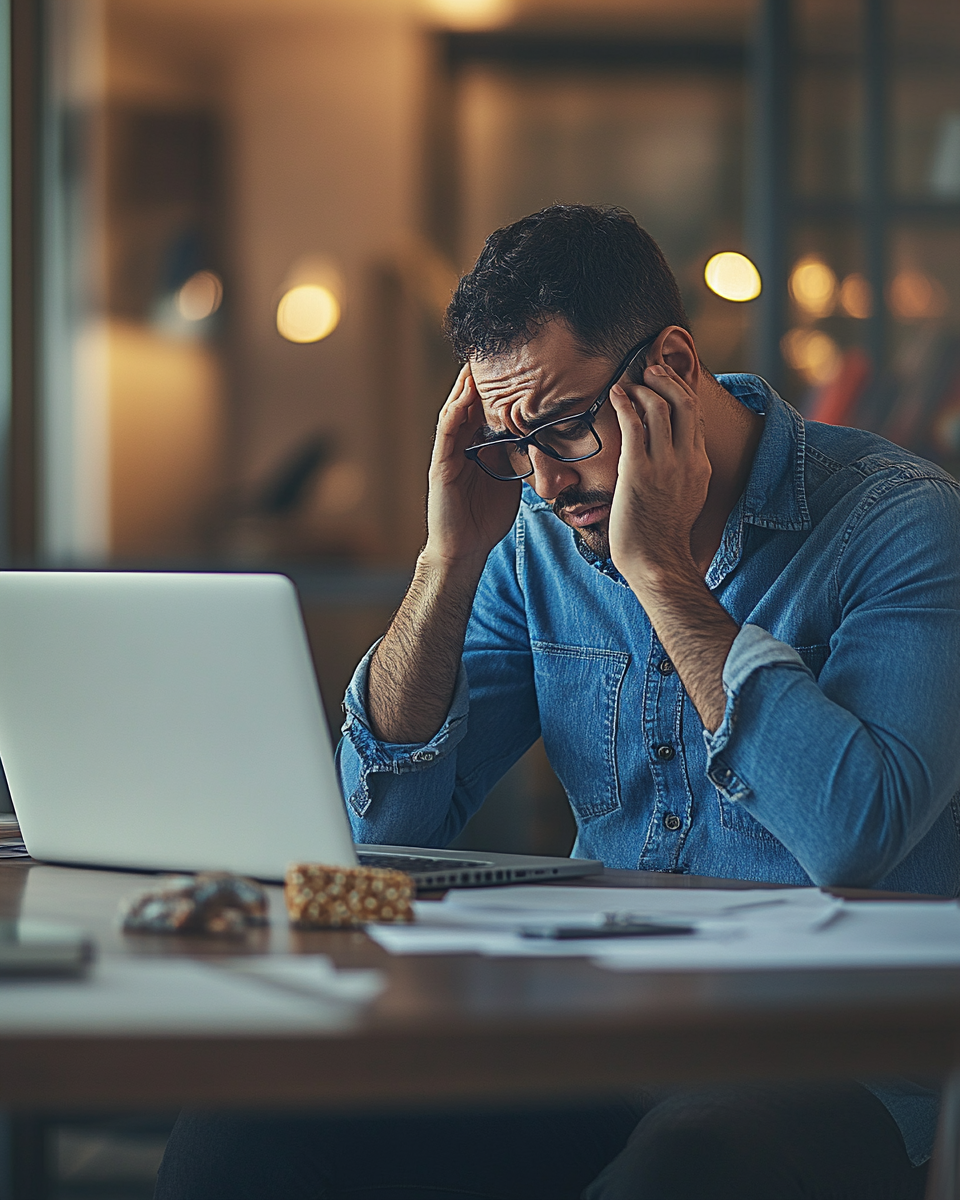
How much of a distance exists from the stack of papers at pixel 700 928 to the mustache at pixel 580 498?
46cm

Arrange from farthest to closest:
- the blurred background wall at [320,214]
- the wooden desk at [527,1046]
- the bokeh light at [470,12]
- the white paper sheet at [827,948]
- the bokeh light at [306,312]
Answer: the bokeh light at [470,12] → the bokeh light at [306,312] → the blurred background wall at [320,214] → the white paper sheet at [827,948] → the wooden desk at [527,1046]

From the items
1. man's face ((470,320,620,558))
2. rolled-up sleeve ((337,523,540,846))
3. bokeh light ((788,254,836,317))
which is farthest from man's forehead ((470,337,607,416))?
bokeh light ((788,254,836,317))

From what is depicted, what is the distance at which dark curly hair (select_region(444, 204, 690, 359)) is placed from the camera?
1.34 m

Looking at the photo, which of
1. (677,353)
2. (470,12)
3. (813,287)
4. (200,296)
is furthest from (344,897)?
(470,12)

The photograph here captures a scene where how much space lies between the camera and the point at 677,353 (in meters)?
1.38

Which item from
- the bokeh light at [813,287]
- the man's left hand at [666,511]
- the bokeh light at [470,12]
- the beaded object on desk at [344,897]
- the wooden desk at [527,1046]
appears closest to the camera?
the wooden desk at [527,1046]

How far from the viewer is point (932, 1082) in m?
1.00

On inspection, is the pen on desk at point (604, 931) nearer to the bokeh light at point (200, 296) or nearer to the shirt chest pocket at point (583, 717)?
the shirt chest pocket at point (583, 717)

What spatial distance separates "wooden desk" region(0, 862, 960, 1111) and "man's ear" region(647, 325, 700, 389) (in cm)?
77

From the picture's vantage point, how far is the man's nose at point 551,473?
1365 mm

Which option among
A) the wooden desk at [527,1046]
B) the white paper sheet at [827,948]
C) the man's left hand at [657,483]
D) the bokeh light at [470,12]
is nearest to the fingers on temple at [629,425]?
the man's left hand at [657,483]

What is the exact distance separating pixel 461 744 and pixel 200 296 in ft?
14.0

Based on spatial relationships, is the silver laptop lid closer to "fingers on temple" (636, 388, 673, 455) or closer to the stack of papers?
the stack of papers

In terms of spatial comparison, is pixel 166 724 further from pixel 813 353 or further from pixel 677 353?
pixel 813 353
